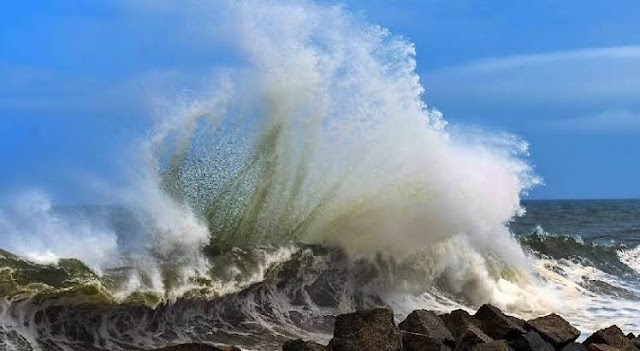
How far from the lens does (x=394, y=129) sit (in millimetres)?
11852

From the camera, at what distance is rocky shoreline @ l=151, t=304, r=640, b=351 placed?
584cm

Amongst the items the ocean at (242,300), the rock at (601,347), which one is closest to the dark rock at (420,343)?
the rock at (601,347)

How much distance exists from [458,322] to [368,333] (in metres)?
1.52

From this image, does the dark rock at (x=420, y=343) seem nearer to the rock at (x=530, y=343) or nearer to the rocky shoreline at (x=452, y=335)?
the rocky shoreline at (x=452, y=335)

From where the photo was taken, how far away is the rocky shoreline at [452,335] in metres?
5.84

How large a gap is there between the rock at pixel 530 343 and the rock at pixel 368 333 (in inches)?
54.0

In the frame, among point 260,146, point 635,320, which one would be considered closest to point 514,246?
point 635,320

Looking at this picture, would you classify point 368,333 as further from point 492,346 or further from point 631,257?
point 631,257

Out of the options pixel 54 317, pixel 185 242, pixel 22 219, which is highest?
pixel 22 219

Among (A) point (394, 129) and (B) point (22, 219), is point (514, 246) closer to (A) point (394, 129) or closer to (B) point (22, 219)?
(A) point (394, 129)

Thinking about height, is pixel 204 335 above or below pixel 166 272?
below

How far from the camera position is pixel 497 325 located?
7223mm

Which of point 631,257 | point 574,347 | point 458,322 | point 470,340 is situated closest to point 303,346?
point 470,340

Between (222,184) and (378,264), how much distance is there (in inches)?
103
